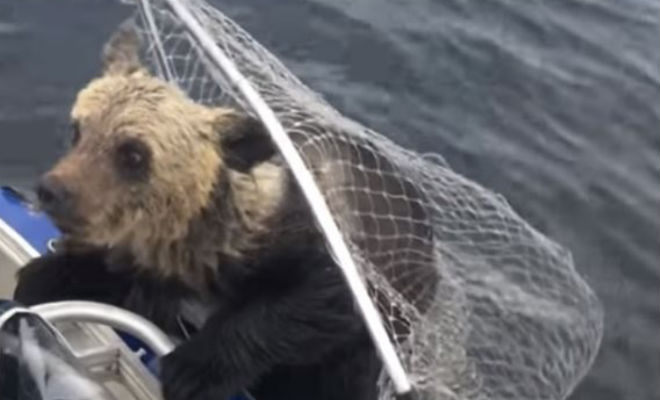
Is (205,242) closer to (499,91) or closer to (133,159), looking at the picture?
(133,159)

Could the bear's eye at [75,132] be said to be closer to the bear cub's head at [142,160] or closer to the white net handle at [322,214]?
the bear cub's head at [142,160]

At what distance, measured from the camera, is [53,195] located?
368 centimetres

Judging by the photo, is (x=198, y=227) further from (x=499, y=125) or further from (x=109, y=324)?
(x=499, y=125)

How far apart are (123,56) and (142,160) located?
48cm

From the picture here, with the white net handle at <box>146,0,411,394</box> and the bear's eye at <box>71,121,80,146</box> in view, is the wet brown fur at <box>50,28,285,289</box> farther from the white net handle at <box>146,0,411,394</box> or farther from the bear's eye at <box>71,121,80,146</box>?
the white net handle at <box>146,0,411,394</box>

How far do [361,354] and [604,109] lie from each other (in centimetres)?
435

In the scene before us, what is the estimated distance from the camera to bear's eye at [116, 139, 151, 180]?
150 inches

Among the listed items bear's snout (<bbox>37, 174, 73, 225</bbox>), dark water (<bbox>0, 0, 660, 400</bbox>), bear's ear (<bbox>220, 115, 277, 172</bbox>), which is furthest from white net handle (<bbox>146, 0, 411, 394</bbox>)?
dark water (<bbox>0, 0, 660, 400</bbox>)

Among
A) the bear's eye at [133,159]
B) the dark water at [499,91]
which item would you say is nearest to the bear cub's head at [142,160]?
the bear's eye at [133,159]

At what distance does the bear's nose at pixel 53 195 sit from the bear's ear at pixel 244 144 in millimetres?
470

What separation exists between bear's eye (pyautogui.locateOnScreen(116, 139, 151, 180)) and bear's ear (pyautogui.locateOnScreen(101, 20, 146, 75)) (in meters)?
0.36

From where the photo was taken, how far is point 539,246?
465cm

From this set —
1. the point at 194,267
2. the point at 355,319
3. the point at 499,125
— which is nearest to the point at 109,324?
the point at 194,267

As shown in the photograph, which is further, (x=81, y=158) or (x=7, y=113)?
(x=7, y=113)
